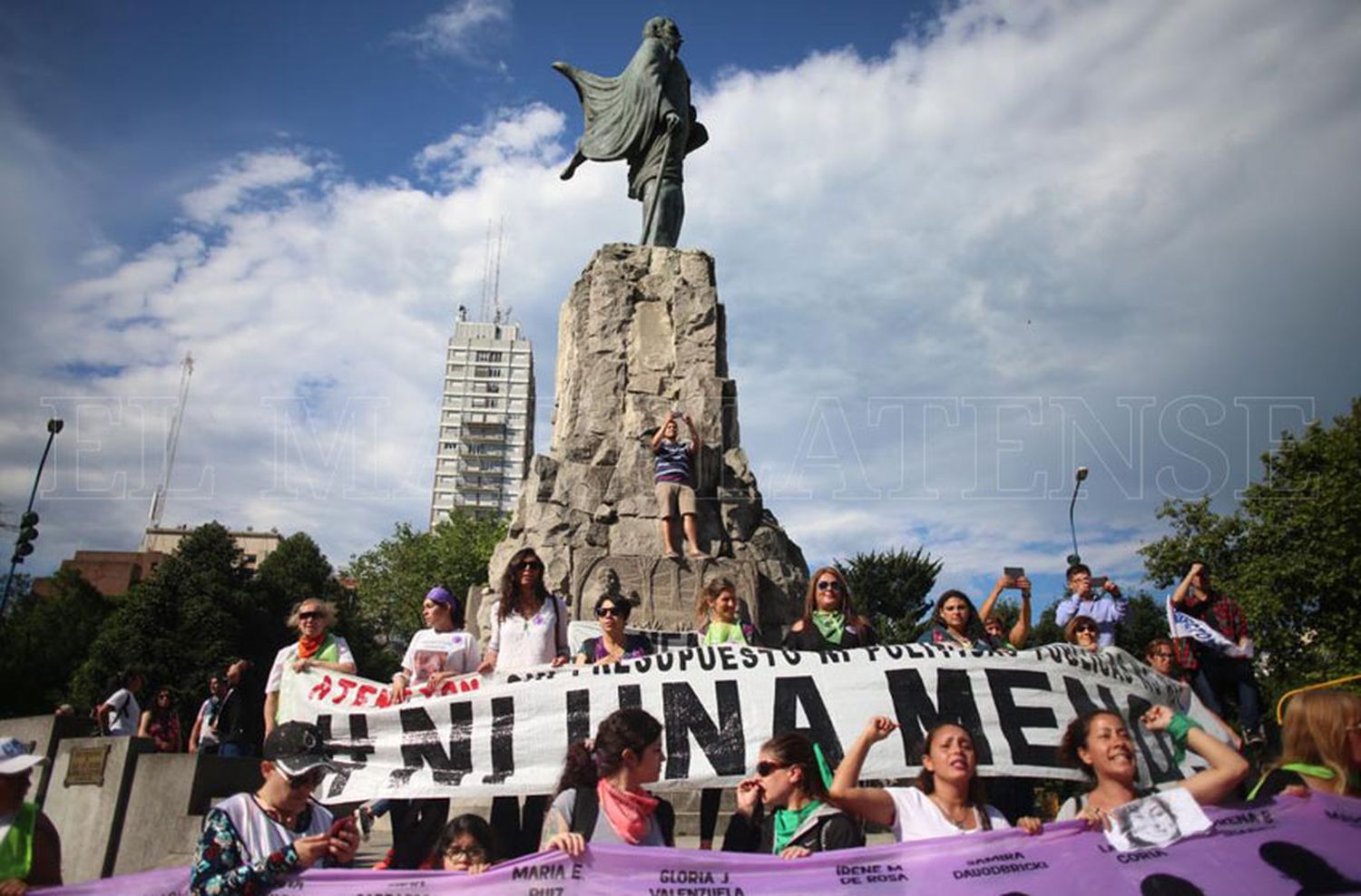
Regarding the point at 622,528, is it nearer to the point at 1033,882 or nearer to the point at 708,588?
the point at 708,588

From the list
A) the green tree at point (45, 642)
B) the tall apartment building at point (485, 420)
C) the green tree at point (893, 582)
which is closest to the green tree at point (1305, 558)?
the green tree at point (893, 582)

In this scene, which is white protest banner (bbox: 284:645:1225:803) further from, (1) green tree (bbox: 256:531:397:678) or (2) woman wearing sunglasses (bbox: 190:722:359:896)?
(1) green tree (bbox: 256:531:397:678)

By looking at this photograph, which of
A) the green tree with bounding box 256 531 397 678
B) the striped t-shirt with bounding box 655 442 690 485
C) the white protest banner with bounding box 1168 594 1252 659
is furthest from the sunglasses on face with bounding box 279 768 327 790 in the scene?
the green tree with bounding box 256 531 397 678

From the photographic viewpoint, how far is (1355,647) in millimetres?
24078

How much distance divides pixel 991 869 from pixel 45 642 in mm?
43224

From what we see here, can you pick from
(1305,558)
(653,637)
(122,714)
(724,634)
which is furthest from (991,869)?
(1305,558)

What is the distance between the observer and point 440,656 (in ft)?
19.5

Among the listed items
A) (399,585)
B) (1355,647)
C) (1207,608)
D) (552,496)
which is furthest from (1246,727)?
(399,585)

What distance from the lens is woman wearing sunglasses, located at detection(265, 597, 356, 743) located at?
5.83 m

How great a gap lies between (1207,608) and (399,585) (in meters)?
44.5

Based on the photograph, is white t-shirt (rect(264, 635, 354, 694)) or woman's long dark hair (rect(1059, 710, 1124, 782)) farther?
white t-shirt (rect(264, 635, 354, 694))

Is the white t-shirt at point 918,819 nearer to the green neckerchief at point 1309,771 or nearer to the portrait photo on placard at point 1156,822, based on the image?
the portrait photo on placard at point 1156,822

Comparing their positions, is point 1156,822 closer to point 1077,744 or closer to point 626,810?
point 1077,744

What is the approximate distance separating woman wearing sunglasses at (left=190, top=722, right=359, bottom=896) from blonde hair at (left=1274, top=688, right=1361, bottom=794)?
3940mm
